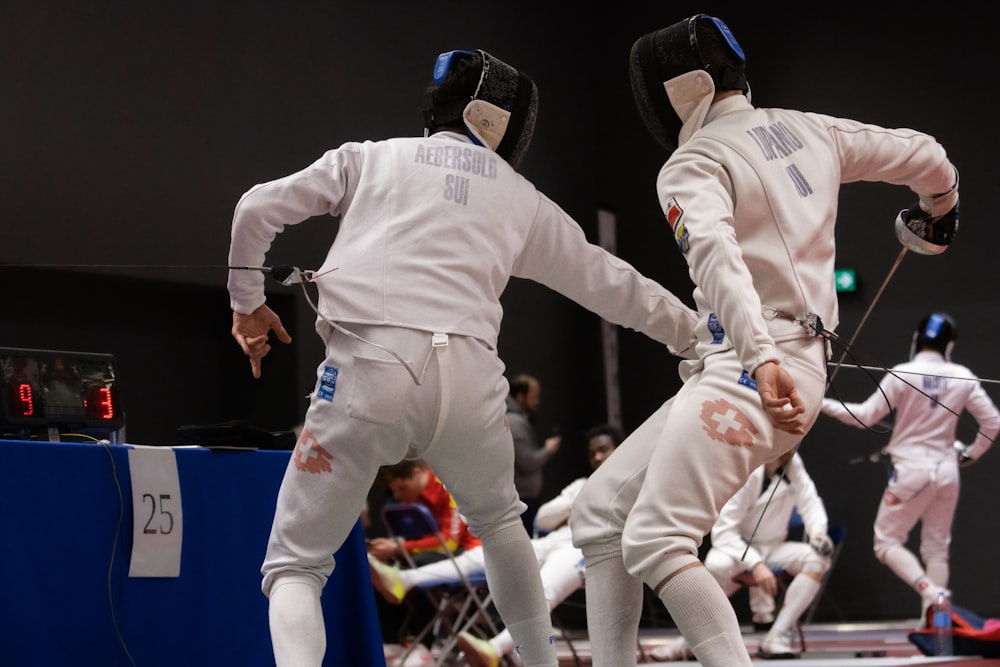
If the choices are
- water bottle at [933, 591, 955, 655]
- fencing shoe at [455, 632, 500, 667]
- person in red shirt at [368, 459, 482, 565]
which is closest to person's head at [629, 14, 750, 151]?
fencing shoe at [455, 632, 500, 667]

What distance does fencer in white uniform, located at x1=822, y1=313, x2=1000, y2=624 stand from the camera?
6082 mm

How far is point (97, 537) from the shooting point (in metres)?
2.65

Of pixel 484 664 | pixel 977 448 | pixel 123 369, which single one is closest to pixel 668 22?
pixel 977 448

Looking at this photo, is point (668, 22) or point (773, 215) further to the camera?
point (668, 22)

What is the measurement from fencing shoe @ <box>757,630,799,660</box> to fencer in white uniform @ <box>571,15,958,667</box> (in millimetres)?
3072

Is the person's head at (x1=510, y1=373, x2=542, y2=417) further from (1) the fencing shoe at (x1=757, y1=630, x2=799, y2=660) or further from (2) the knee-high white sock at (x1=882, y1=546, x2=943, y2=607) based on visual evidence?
(2) the knee-high white sock at (x1=882, y1=546, x2=943, y2=607)

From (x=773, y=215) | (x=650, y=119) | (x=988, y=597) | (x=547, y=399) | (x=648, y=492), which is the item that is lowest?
(x=988, y=597)

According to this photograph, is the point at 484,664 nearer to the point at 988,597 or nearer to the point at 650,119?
the point at 650,119

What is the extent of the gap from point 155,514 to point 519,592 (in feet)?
2.76

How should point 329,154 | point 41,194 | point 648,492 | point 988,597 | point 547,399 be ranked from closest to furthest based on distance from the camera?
point 648,492 → point 329,154 → point 41,194 → point 988,597 → point 547,399

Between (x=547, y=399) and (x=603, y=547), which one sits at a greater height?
(x=603, y=547)

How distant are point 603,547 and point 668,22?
6906 mm

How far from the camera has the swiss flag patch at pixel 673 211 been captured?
232 cm

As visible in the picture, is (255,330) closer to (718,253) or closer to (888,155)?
(718,253)
